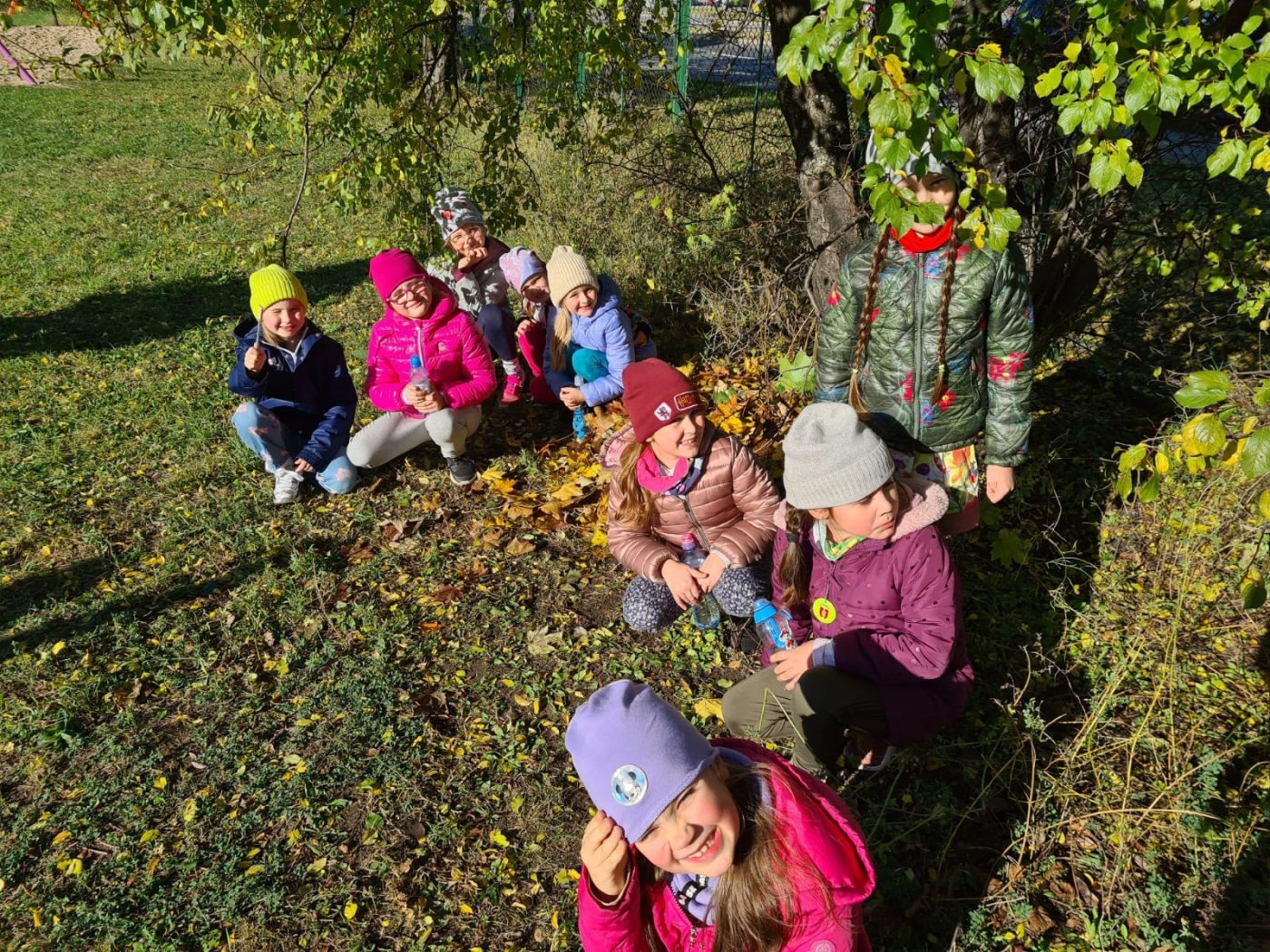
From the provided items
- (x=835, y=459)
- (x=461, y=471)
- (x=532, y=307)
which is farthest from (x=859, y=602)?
(x=532, y=307)

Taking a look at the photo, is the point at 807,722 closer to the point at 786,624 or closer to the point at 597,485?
the point at 786,624

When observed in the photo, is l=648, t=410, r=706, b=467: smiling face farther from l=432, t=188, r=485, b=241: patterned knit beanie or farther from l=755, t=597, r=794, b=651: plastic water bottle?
l=432, t=188, r=485, b=241: patterned knit beanie

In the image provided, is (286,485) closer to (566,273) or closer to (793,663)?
(566,273)

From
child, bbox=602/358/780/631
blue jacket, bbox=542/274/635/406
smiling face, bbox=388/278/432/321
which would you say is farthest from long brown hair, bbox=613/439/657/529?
smiling face, bbox=388/278/432/321

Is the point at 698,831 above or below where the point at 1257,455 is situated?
below

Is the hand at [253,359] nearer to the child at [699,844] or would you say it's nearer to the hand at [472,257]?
the hand at [472,257]

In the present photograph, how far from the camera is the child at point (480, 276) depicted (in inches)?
211

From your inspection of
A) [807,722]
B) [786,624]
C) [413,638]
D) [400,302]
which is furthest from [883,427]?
[400,302]

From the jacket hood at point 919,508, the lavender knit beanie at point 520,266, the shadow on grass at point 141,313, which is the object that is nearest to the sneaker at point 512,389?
the lavender knit beanie at point 520,266

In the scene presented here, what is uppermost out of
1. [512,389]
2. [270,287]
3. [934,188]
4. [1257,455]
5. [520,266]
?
[934,188]

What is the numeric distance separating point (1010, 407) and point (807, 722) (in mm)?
1356

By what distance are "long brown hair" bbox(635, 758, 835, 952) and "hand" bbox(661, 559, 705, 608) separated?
4.59 feet

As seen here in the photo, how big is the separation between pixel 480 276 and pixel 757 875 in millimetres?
4859

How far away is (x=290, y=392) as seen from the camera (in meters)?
4.69
